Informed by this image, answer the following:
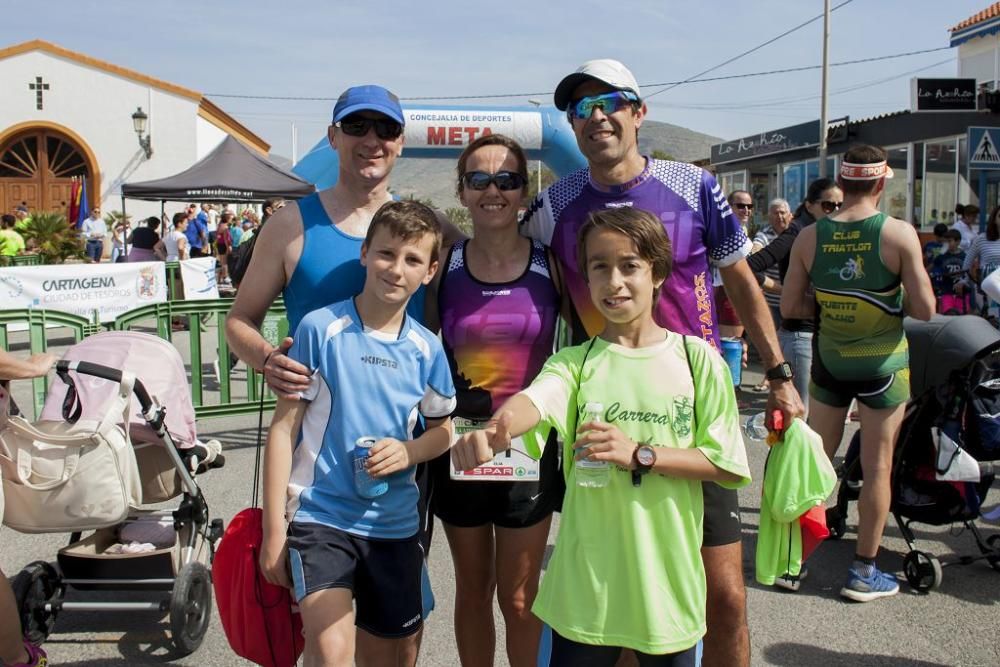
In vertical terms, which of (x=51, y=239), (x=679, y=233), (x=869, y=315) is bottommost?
(x=869, y=315)

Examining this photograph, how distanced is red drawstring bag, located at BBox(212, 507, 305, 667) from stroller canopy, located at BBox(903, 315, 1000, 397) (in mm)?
3713

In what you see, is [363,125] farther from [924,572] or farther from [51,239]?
[51,239]

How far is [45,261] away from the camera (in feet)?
56.5

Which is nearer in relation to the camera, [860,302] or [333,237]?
[333,237]

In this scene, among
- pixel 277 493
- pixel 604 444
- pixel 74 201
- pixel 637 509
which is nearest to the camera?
pixel 604 444

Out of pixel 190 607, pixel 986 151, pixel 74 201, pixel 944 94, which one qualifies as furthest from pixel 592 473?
pixel 74 201

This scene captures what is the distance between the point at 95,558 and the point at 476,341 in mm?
2242

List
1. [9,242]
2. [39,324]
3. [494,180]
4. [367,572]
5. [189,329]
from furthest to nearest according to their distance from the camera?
[9,242]
[189,329]
[39,324]
[494,180]
[367,572]

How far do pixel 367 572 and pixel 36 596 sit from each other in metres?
2.04

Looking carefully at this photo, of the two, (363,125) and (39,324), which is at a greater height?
(363,125)

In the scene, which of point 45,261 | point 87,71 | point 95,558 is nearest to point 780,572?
point 95,558

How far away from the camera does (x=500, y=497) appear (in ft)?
9.41

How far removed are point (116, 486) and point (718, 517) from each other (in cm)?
230

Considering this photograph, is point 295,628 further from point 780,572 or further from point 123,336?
point 123,336
